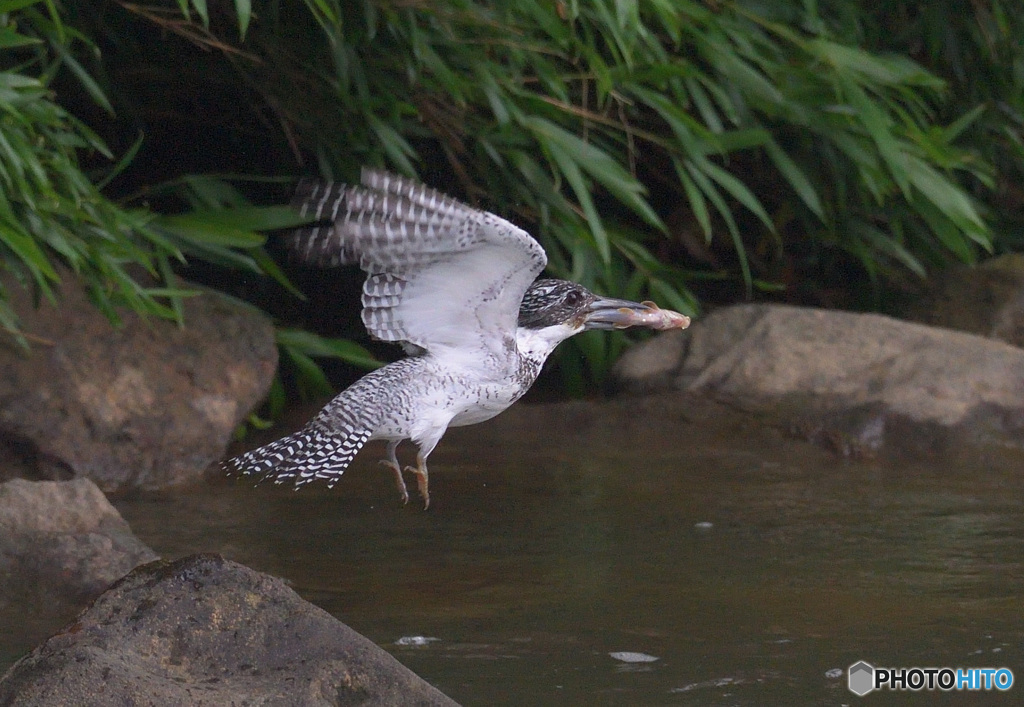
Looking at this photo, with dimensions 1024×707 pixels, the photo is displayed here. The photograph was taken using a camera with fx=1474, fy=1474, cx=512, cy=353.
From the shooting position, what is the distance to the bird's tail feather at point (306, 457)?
11.9 ft

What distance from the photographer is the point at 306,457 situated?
144 inches

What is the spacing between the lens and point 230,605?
2883 millimetres

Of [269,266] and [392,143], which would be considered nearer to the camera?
[392,143]

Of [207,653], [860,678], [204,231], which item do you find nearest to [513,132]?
[204,231]

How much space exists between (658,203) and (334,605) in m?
3.60

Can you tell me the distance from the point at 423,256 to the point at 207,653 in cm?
115

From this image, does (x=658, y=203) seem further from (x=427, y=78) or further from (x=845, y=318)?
(x=427, y=78)

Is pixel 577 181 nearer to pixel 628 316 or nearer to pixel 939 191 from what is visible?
pixel 628 316

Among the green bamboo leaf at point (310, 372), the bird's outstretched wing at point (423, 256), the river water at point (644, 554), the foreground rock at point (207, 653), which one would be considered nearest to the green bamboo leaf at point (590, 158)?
the river water at point (644, 554)

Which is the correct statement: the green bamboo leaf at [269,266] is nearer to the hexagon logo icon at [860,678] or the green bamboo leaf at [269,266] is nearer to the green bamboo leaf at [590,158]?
the green bamboo leaf at [590,158]

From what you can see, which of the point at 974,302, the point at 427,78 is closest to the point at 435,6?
the point at 427,78

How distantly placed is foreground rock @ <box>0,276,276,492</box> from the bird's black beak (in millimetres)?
1645

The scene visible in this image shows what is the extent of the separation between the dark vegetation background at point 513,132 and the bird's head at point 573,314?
91 centimetres

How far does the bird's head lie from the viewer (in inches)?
158
